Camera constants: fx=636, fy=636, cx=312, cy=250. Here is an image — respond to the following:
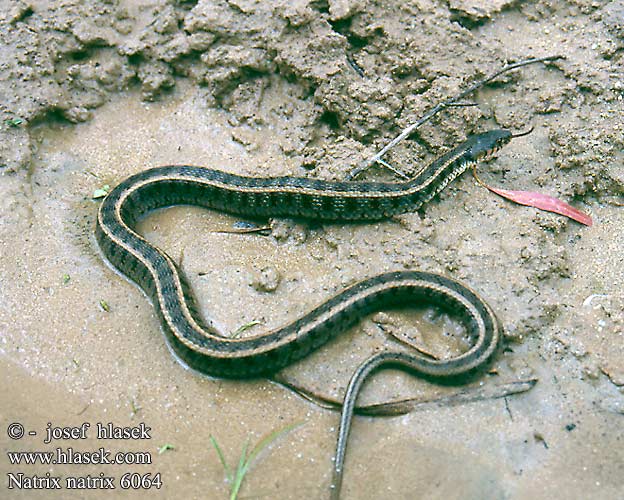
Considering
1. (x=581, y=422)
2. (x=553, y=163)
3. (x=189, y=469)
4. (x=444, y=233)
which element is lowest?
(x=189, y=469)

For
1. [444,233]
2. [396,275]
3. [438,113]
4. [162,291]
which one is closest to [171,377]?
[162,291]

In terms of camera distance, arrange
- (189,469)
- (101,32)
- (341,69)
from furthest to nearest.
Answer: (101,32), (341,69), (189,469)

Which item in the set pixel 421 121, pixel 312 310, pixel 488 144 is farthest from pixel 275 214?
pixel 488 144

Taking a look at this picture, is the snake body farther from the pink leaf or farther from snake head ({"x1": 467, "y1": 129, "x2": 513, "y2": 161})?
Result: the pink leaf

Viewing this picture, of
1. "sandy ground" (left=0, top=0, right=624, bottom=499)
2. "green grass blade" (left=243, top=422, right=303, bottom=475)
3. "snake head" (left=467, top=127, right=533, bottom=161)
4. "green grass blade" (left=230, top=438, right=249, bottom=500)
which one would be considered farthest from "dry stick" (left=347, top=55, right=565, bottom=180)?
"green grass blade" (left=230, top=438, right=249, bottom=500)

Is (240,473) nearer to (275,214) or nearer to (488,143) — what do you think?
(275,214)

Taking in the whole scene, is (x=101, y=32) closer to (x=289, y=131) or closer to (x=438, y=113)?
(x=289, y=131)
